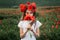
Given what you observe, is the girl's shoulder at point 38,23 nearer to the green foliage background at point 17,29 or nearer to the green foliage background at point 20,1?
the green foliage background at point 17,29

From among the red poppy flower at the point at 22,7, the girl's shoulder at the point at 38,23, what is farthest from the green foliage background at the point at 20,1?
the girl's shoulder at the point at 38,23

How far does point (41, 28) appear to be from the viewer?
7.63 feet

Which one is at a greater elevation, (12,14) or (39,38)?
(12,14)

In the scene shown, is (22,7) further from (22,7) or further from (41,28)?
(41,28)

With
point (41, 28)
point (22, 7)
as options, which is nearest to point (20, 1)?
point (22, 7)

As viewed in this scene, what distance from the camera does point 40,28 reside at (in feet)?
7.62

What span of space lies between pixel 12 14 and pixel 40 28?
0.36 metres

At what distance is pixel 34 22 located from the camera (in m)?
2.31

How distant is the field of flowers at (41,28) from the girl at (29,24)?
0.05 meters

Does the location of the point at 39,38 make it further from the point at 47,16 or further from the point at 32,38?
the point at 47,16

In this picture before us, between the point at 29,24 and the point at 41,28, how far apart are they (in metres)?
0.14

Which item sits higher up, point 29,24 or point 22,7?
point 22,7

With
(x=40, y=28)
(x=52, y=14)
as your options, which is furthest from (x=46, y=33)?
(x=52, y=14)

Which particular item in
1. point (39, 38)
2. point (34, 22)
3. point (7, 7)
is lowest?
point (39, 38)
